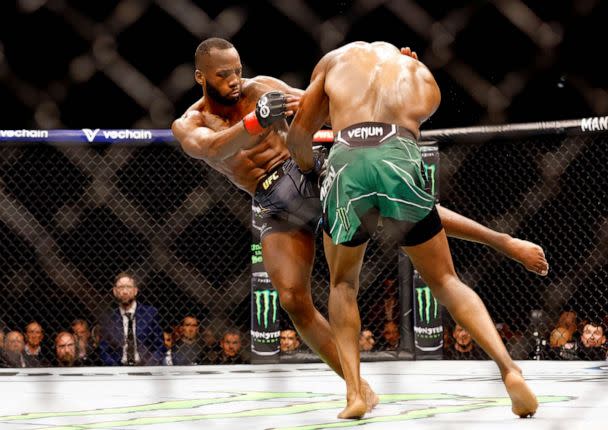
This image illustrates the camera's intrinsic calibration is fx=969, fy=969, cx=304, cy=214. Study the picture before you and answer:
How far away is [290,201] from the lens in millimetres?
2932

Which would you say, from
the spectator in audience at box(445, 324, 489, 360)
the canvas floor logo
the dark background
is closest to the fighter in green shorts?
the canvas floor logo

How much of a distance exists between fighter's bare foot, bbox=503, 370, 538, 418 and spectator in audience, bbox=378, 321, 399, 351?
2.69 meters

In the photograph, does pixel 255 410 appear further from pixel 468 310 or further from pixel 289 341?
pixel 289 341

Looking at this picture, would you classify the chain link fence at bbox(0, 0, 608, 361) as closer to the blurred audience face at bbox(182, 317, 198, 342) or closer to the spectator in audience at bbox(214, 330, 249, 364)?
the blurred audience face at bbox(182, 317, 198, 342)

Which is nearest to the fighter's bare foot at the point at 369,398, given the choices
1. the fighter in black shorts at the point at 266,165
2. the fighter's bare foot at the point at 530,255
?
the fighter in black shorts at the point at 266,165

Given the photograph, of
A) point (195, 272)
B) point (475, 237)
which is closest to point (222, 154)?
point (475, 237)

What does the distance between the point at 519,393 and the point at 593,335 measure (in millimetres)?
2622

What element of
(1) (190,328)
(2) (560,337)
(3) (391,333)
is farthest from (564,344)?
(1) (190,328)

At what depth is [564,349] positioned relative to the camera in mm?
4727

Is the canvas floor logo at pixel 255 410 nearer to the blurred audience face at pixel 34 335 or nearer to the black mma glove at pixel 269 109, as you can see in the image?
the black mma glove at pixel 269 109

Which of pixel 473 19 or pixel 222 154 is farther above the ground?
pixel 473 19

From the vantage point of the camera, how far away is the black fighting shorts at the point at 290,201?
2936mm

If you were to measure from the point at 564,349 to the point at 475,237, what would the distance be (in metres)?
2.35

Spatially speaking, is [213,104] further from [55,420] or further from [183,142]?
[55,420]
